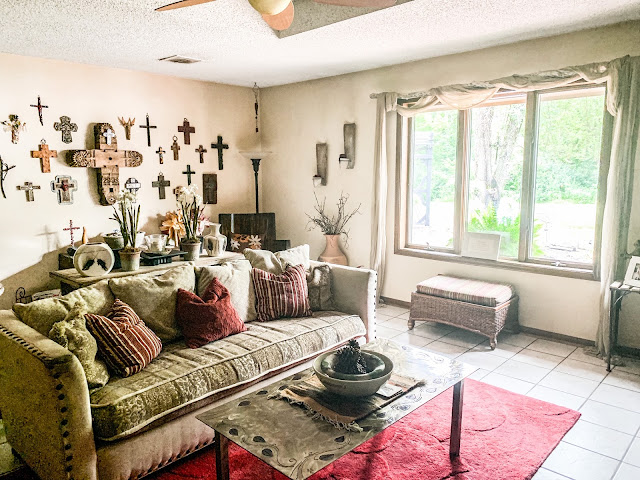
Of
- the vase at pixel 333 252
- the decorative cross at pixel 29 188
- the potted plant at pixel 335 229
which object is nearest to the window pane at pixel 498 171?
the potted plant at pixel 335 229

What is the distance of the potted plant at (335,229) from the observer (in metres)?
5.33

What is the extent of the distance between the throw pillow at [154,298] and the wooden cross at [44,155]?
223 cm

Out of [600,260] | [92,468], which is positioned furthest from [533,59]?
[92,468]

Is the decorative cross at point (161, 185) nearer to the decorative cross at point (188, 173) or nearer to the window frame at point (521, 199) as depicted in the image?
the decorative cross at point (188, 173)

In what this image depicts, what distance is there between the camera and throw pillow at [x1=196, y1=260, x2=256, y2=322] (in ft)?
10.1

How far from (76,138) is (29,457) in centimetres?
324

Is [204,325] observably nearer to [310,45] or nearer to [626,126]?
[310,45]

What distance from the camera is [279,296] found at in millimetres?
3258

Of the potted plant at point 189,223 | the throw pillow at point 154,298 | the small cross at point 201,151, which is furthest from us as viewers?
the small cross at point 201,151

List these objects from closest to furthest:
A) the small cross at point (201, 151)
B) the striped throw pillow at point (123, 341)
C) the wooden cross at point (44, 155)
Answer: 1. the striped throw pillow at point (123, 341)
2. the wooden cross at point (44, 155)
3. the small cross at point (201, 151)

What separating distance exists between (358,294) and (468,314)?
1.12 m

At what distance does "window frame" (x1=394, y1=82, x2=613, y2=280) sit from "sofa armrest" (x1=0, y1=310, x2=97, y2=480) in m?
3.49

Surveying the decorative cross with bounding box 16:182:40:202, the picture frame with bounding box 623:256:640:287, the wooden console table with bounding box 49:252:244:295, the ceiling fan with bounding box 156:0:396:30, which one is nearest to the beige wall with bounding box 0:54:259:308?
the decorative cross with bounding box 16:182:40:202

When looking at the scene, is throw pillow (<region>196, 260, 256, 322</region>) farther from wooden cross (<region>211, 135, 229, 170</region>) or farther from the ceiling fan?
wooden cross (<region>211, 135, 229, 170</region>)
